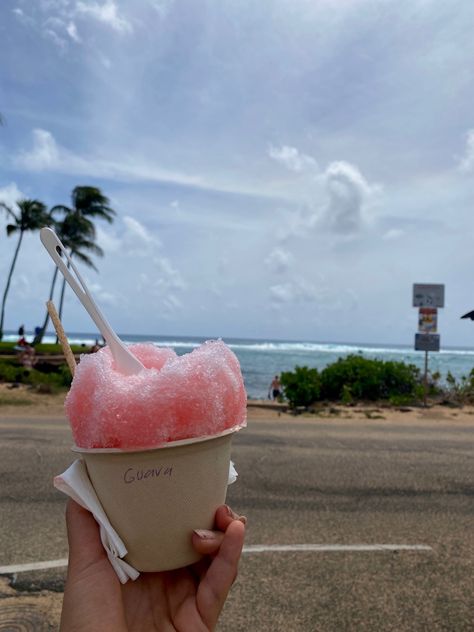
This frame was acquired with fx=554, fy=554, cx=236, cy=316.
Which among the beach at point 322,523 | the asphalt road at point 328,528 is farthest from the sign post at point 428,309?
the asphalt road at point 328,528

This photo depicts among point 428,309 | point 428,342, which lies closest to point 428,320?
point 428,309

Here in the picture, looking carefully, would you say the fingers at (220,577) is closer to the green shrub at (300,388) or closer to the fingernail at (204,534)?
the fingernail at (204,534)

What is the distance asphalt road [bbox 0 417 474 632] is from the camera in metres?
3.48

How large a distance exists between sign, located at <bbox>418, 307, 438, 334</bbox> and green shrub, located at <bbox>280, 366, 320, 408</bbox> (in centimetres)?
327

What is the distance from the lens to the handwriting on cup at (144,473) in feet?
4.62

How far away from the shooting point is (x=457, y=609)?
11.5 feet

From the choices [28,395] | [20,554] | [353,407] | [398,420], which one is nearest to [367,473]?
[20,554]

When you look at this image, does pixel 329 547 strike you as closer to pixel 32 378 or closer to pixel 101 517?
pixel 101 517

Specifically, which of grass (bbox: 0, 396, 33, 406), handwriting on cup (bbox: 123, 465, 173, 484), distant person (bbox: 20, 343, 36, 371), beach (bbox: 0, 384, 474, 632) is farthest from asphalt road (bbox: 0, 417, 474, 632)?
distant person (bbox: 20, 343, 36, 371)

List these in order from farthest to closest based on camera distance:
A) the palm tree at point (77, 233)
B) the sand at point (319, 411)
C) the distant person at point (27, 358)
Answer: the palm tree at point (77, 233) → the distant person at point (27, 358) → the sand at point (319, 411)

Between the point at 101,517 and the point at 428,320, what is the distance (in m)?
14.6

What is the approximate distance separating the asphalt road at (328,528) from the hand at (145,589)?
6.40ft

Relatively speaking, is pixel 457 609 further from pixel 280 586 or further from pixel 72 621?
pixel 72 621

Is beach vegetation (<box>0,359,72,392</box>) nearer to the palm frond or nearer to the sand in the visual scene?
the sand
